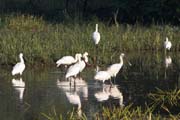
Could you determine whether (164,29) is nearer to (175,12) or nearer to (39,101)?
(175,12)

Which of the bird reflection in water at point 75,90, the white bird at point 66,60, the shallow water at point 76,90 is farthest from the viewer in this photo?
the white bird at point 66,60

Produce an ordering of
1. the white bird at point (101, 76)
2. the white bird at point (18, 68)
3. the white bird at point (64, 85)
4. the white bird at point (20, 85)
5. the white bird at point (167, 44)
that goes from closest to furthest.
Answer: the white bird at point (20, 85) → the white bird at point (64, 85) → the white bird at point (101, 76) → the white bird at point (18, 68) → the white bird at point (167, 44)

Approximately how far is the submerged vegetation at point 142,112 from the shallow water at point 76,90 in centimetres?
31

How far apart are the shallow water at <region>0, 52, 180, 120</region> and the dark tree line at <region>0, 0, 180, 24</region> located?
404 inches

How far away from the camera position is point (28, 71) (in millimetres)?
20250

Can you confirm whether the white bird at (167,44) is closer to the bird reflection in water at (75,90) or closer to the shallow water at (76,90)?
the shallow water at (76,90)

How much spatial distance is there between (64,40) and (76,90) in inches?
269

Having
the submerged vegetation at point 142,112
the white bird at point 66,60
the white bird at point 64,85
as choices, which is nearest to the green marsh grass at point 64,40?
the white bird at point 66,60

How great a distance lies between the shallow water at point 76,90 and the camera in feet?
47.8

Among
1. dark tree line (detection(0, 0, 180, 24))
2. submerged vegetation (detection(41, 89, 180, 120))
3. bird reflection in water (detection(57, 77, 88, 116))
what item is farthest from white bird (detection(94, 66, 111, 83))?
dark tree line (detection(0, 0, 180, 24))

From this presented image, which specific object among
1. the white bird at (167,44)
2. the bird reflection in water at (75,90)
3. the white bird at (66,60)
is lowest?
the bird reflection in water at (75,90)

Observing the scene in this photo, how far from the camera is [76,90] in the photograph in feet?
55.5

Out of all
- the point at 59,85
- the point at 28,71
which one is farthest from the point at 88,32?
the point at 59,85

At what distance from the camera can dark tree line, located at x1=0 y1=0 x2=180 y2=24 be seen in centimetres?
3434
